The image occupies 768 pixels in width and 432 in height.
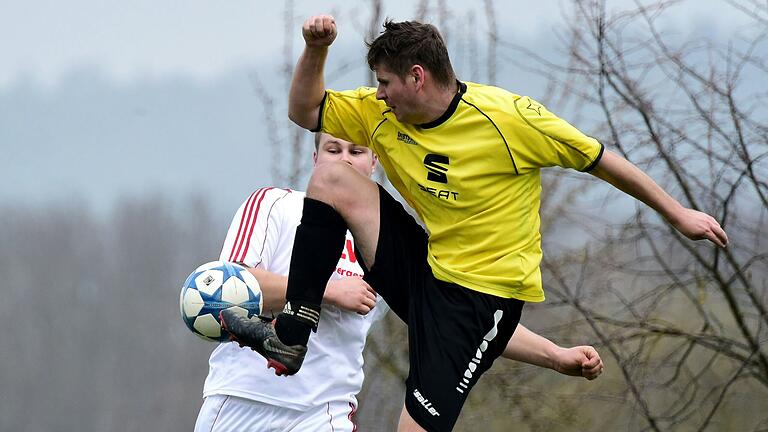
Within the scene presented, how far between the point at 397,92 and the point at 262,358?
3.82 feet

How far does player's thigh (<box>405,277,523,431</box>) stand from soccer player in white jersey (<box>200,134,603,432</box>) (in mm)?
357

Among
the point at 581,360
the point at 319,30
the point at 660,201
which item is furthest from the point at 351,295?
the point at 660,201

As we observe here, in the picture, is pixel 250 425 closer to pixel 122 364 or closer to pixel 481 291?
pixel 481 291

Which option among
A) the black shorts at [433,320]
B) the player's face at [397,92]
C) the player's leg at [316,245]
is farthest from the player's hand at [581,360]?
the player's face at [397,92]

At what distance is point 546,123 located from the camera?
3.82m

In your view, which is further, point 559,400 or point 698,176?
point 559,400

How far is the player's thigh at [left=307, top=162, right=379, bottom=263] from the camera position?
3.87 metres

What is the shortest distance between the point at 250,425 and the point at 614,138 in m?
3.12

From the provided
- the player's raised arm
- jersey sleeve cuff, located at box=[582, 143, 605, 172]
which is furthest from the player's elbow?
jersey sleeve cuff, located at box=[582, 143, 605, 172]

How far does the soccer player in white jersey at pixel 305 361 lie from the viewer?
4258 millimetres

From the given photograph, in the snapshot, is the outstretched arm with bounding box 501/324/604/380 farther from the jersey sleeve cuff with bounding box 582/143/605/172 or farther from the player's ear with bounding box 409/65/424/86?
the player's ear with bounding box 409/65/424/86

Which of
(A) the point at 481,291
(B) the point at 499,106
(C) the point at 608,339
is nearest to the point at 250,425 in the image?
(A) the point at 481,291

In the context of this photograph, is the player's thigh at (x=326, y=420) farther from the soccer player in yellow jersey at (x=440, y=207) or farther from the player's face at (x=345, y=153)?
the player's face at (x=345, y=153)

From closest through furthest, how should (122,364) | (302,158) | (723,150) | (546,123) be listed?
1. (546,123)
2. (723,150)
3. (302,158)
4. (122,364)
